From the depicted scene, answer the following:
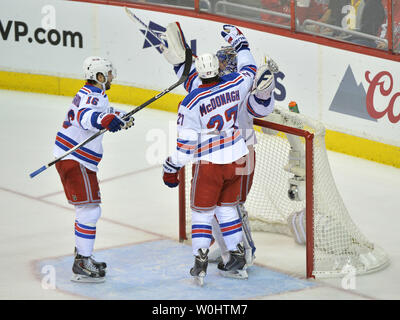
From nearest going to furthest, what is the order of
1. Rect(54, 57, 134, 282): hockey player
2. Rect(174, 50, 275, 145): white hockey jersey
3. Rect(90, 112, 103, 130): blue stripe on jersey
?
Rect(90, 112, 103, 130): blue stripe on jersey → Rect(54, 57, 134, 282): hockey player → Rect(174, 50, 275, 145): white hockey jersey

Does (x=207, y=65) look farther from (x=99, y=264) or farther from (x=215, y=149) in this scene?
(x=99, y=264)

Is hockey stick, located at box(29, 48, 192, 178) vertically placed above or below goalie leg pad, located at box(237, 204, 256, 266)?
above

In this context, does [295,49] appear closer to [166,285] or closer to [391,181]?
[391,181]

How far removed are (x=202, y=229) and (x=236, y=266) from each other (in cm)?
34

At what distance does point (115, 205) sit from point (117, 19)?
3.45m

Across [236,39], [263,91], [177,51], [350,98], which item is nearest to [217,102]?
[263,91]

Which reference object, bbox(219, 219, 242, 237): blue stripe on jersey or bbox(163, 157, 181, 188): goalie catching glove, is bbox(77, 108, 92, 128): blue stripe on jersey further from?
bbox(219, 219, 242, 237): blue stripe on jersey

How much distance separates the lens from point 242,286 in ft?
19.3

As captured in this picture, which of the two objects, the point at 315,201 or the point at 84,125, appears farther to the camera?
the point at 315,201

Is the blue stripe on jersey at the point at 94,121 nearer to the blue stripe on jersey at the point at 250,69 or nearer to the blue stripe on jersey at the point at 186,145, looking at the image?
the blue stripe on jersey at the point at 186,145

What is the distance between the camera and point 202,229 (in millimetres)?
5855

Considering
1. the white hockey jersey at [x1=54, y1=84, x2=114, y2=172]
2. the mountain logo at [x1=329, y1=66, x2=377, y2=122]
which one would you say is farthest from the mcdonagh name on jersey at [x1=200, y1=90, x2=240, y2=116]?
the mountain logo at [x1=329, y1=66, x2=377, y2=122]

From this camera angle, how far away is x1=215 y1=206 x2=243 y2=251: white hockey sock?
5.90 m

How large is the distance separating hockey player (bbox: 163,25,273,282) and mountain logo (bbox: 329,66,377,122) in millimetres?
2754
